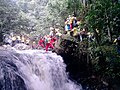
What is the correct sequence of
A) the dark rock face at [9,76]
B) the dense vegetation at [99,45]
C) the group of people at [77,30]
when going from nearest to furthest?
the dark rock face at [9,76] < the dense vegetation at [99,45] < the group of people at [77,30]

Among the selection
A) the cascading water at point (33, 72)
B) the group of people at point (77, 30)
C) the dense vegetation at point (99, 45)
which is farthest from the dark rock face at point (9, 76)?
the group of people at point (77, 30)

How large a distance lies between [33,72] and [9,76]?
1.71 metres

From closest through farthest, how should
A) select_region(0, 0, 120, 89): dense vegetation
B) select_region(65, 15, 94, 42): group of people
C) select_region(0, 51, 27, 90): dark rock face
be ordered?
select_region(0, 51, 27, 90): dark rock face → select_region(0, 0, 120, 89): dense vegetation → select_region(65, 15, 94, 42): group of people

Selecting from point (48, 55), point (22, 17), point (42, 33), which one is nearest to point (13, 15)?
point (22, 17)

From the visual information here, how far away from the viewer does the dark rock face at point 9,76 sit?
864 cm

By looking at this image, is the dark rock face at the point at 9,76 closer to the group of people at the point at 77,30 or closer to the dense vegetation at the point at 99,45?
the dense vegetation at the point at 99,45

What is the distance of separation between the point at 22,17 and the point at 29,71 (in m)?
11.5

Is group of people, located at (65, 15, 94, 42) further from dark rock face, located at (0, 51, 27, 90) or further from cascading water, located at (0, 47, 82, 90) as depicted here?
dark rock face, located at (0, 51, 27, 90)

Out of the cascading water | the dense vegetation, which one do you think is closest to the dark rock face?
the cascading water

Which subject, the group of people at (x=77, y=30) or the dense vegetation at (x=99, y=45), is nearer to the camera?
the dense vegetation at (x=99, y=45)

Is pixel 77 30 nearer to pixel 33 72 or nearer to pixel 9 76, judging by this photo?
pixel 33 72

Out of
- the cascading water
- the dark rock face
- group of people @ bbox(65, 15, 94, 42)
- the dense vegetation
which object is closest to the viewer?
the dark rock face

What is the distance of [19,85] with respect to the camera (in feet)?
29.7

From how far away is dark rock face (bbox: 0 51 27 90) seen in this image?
340 inches
